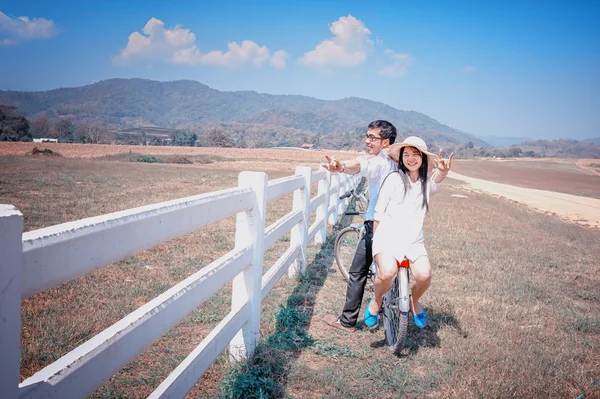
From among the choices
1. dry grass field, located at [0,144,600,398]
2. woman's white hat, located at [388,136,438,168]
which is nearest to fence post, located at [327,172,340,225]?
dry grass field, located at [0,144,600,398]

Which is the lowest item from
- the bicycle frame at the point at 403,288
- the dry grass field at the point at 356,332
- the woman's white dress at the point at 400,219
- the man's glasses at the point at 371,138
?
the dry grass field at the point at 356,332

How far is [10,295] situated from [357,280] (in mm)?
3367

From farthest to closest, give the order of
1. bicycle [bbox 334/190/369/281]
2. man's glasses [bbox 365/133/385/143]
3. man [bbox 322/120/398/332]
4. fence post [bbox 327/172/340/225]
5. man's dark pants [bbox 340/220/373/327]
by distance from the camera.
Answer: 1. fence post [bbox 327/172/340/225]
2. bicycle [bbox 334/190/369/281]
3. man's glasses [bbox 365/133/385/143]
4. man's dark pants [bbox 340/220/373/327]
5. man [bbox 322/120/398/332]

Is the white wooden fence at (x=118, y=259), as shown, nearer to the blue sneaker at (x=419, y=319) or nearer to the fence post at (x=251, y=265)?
the fence post at (x=251, y=265)

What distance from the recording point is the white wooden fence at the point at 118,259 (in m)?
1.05

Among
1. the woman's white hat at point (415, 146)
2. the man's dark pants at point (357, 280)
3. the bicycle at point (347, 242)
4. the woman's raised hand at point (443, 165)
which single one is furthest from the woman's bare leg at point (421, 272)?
the bicycle at point (347, 242)

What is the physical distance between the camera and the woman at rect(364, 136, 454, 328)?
3510 mm

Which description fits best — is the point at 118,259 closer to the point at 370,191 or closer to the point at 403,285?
the point at 403,285

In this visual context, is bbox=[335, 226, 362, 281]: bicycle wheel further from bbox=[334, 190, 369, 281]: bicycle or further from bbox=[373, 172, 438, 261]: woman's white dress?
bbox=[373, 172, 438, 261]: woman's white dress

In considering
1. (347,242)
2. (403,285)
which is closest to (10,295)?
(403,285)

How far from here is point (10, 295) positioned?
1.03 meters

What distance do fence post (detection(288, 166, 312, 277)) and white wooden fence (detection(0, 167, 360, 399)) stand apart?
2062 mm

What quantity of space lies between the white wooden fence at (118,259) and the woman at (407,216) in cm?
107

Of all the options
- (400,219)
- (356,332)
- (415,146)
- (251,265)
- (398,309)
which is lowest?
(356,332)
